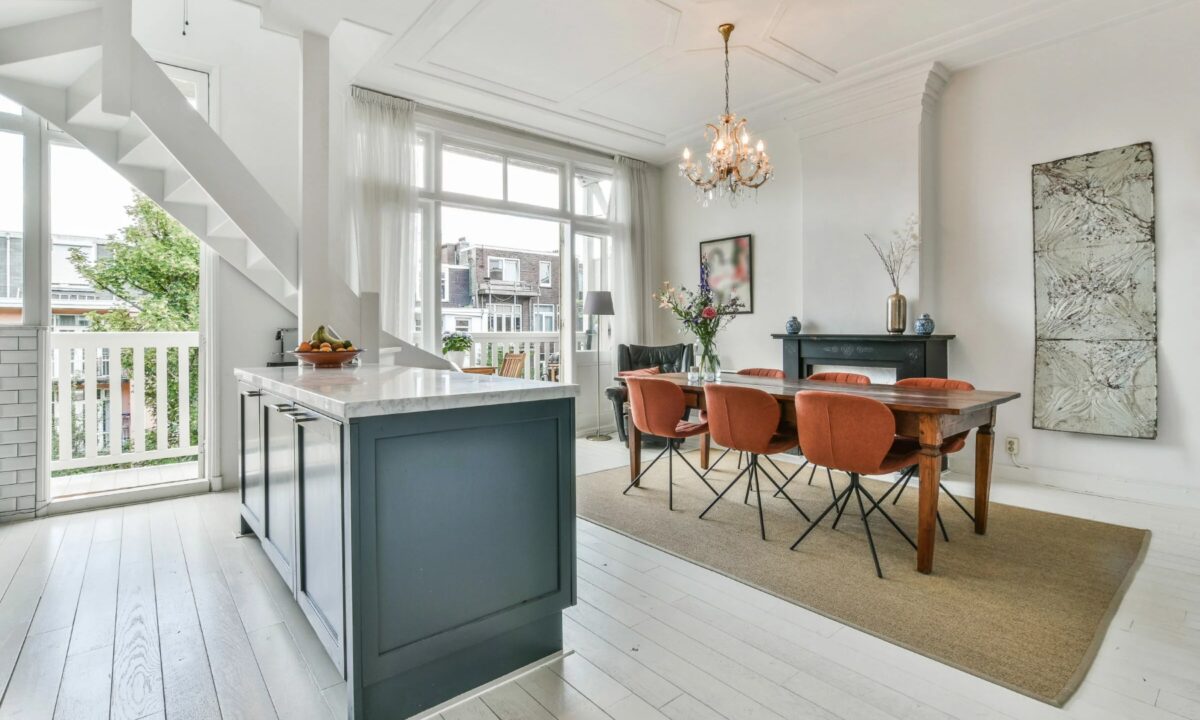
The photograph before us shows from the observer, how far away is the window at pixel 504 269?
6031 mm

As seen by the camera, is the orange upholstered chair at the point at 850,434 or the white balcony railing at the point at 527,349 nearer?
the orange upholstered chair at the point at 850,434

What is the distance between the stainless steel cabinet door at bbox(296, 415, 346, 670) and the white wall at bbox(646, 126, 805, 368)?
184 inches

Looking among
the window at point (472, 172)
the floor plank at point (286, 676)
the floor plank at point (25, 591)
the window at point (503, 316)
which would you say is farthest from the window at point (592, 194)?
the floor plank at point (286, 676)

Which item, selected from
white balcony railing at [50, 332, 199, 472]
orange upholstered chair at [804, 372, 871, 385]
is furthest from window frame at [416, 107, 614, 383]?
orange upholstered chair at [804, 372, 871, 385]

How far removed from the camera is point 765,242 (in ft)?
18.8

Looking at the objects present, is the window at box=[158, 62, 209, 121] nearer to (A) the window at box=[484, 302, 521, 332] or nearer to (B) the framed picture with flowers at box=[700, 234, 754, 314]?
(A) the window at box=[484, 302, 521, 332]

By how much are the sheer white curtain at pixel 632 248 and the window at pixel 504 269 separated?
111 centimetres

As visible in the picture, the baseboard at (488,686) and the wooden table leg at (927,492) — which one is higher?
the wooden table leg at (927,492)

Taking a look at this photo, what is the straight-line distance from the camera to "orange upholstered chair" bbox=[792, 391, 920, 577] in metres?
2.53

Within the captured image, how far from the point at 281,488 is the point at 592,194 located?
5.07m

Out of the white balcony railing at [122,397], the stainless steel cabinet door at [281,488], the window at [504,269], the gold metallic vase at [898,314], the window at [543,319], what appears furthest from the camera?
the window at [543,319]

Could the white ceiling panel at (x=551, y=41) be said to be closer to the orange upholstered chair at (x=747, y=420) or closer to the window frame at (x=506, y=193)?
the window frame at (x=506, y=193)

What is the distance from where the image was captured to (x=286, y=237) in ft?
11.2

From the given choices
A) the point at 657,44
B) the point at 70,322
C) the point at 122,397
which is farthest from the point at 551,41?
the point at 122,397
